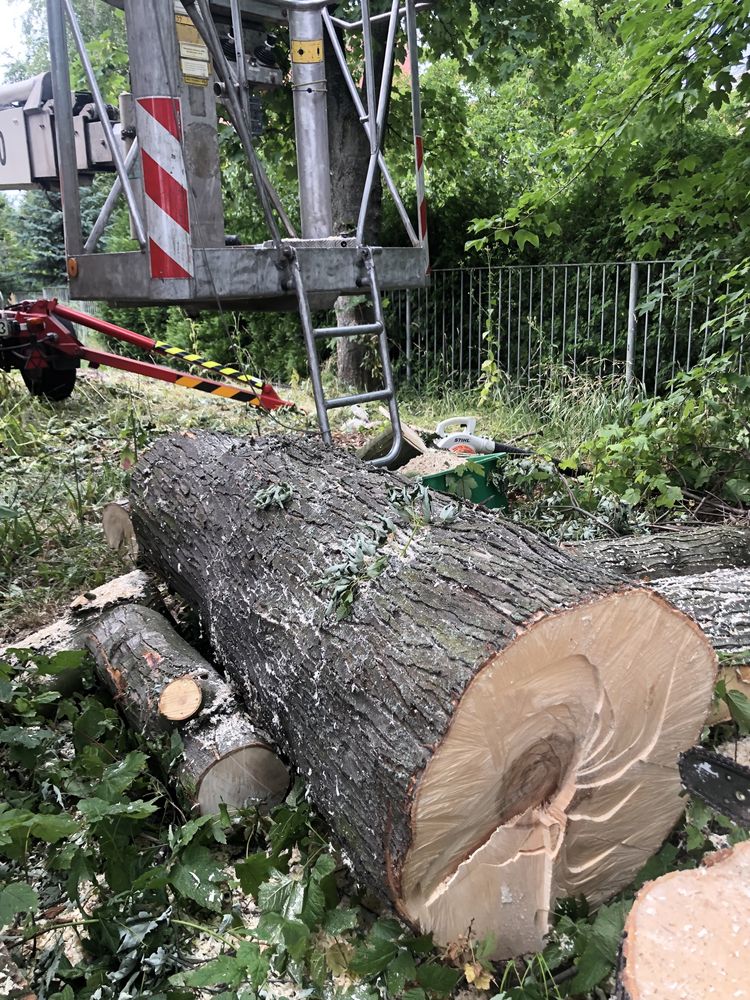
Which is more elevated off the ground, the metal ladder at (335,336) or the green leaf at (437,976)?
the metal ladder at (335,336)

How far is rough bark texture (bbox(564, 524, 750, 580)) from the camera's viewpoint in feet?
10.5

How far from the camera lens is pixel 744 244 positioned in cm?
441

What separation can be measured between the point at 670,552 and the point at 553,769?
1.64m

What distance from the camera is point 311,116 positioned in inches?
153

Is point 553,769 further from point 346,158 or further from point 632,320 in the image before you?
point 346,158

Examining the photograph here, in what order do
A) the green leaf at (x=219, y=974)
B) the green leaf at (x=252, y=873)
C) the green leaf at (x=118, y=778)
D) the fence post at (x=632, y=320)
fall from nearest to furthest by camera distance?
the green leaf at (x=219, y=974) < the green leaf at (x=252, y=873) < the green leaf at (x=118, y=778) < the fence post at (x=632, y=320)

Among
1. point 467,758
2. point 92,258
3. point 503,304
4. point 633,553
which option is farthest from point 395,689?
point 503,304

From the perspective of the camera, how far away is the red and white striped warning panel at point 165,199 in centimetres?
309

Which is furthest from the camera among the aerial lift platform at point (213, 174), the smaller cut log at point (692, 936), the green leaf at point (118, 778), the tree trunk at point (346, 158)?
the tree trunk at point (346, 158)

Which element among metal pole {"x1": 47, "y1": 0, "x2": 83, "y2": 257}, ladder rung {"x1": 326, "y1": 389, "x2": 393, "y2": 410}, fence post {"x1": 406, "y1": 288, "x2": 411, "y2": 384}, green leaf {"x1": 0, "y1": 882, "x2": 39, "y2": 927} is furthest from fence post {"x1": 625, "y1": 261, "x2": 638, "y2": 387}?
green leaf {"x1": 0, "y1": 882, "x2": 39, "y2": 927}

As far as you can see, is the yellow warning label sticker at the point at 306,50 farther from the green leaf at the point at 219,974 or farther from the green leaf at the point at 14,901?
the green leaf at the point at 219,974

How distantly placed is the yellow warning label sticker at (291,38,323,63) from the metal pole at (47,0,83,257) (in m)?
1.02

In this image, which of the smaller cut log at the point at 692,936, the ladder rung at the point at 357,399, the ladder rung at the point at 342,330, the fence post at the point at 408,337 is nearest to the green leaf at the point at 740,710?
the smaller cut log at the point at 692,936

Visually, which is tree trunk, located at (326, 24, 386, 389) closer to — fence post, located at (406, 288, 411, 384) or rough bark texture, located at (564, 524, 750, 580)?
fence post, located at (406, 288, 411, 384)
